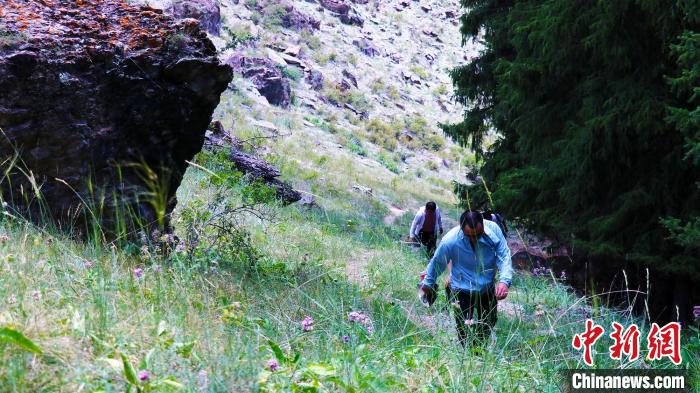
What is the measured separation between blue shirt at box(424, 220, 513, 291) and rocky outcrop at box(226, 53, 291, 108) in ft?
92.2

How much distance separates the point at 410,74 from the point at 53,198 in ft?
148

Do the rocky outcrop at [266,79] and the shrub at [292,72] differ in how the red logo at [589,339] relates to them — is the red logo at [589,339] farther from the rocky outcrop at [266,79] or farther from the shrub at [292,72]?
the shrub at [292,72]

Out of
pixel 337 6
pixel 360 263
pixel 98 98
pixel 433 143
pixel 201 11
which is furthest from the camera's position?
pixel 337 6

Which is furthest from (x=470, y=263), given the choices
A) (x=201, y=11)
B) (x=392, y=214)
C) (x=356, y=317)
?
(x=201, y=11)

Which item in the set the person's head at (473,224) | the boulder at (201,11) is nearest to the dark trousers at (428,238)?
the person's head at (473,224)

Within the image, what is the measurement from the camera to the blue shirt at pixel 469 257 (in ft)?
18.0

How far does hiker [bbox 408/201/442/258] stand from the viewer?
36.5ft

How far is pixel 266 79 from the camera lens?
3350 centimetres

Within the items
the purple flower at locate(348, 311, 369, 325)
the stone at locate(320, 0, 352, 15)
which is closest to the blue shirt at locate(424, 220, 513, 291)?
the purple flower at locate(348, 311, 369, 325)

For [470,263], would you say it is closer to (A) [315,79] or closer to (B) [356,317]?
(B) [356,317]

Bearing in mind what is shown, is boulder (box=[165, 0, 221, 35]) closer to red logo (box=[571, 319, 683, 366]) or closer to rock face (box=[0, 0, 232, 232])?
rock face (box=[0, 0, 232, 232])

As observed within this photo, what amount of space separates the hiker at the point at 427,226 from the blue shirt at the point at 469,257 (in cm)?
534

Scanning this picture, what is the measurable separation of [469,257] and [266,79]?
95.6 ft

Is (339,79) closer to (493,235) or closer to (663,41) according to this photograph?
(663,41)
